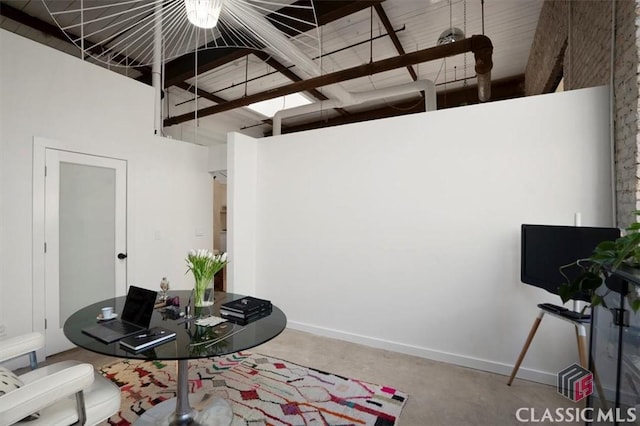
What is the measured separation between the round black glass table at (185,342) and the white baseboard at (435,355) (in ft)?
5.42

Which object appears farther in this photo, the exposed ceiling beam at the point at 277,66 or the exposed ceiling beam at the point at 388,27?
the exposed ceiling beam at the point at 277,66

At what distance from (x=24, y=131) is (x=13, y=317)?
1781mm

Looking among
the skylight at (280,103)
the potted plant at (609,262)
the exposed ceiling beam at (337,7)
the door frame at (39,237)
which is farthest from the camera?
the skylight at (280,103)

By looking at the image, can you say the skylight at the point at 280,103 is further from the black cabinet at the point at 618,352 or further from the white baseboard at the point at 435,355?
the black cabinet at the point at 618,352

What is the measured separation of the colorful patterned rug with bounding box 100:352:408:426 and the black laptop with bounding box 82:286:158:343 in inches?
29.8

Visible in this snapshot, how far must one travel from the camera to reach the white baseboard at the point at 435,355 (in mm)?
2719

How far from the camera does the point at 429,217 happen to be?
10.4ft

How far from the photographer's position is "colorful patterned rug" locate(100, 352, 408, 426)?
2184 millimetres

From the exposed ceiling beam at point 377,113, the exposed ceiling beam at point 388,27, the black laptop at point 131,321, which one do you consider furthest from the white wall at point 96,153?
the exposed ceiling beam at point 377,113

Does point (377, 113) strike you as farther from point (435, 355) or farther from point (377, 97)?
point (435, 355)

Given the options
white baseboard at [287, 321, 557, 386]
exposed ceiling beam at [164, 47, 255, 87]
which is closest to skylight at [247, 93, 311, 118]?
exposed ceiling beam at [164, 47, 255, 87]

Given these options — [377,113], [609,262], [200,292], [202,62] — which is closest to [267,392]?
[200,292]

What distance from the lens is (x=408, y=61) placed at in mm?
3805

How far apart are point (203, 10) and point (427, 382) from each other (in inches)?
125
